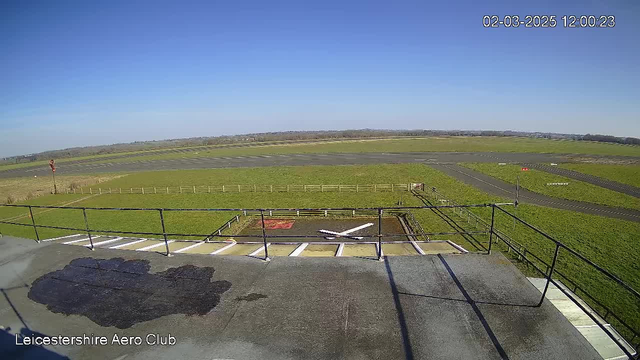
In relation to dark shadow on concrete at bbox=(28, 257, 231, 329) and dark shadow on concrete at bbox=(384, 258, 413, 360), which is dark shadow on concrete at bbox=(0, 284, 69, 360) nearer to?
dark shadow on concrete at bbox=(28, 257, 231, 329)

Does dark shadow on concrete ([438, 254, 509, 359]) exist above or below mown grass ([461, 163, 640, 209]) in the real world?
above

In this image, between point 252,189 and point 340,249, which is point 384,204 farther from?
point 340,249

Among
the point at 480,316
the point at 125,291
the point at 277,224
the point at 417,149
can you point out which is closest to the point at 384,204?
the point at 277,224

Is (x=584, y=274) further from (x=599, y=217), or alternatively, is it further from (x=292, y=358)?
(x=292, y=358)

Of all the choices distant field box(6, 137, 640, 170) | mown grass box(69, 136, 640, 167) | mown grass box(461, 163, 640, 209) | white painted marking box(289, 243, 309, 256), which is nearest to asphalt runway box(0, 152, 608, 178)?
mown grass box(461, 163, 640, 209)

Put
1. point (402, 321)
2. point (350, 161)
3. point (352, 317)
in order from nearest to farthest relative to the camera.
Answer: point (402, 321) < point (352, 317) < point (350, 161)

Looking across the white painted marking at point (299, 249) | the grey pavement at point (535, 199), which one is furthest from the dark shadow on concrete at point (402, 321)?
the grey pavement at point (535, 199)
